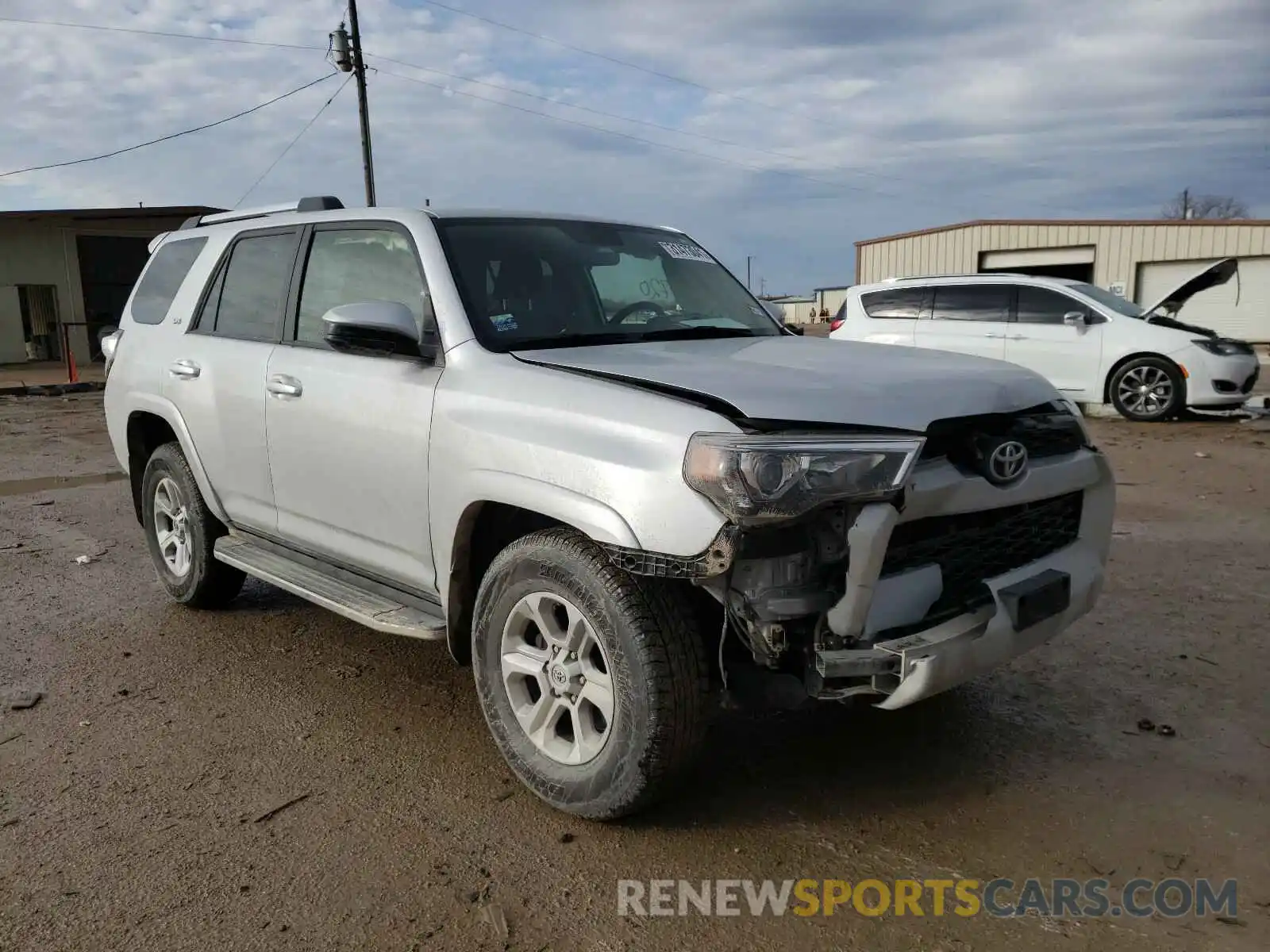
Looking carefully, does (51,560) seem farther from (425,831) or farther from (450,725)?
(425,831)

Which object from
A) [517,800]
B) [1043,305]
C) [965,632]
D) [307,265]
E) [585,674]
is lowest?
[517,800]

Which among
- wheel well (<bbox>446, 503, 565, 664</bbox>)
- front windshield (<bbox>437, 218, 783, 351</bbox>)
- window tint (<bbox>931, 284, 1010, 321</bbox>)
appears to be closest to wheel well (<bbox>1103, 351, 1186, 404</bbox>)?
window tint (<bbox>931, 284, 1010, 321</bbox>)

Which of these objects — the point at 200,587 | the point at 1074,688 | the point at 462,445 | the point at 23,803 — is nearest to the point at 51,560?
the point at 200,587

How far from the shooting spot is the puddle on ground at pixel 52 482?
864 centimetres

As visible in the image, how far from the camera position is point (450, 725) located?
11.9 feet

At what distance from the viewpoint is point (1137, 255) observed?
Result: 2770 centimetres

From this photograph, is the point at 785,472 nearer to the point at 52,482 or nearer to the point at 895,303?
the point at 52,482

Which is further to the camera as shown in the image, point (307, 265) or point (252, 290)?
point (252, 290)

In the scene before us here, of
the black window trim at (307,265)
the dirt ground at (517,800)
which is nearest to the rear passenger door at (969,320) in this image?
the dirt ground at (517,800)

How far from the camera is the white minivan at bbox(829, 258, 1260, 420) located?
11328mm

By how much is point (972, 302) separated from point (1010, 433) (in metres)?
10.2

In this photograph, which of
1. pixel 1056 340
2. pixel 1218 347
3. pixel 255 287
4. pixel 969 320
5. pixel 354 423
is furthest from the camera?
pixel 969 320

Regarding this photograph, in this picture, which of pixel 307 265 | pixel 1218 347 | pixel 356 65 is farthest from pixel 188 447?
pixel 356 65

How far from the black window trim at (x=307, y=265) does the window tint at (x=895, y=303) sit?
9925 millimetres
